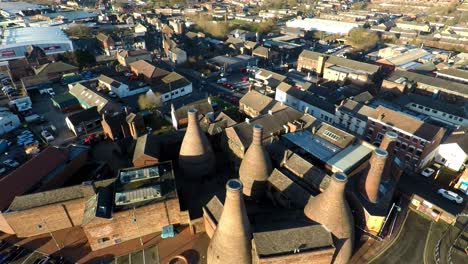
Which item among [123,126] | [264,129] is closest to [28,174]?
[123,126]

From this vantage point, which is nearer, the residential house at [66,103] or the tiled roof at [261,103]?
the tiled roof at [261,103]

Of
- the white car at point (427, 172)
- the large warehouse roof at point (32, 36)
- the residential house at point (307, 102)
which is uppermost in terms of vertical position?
the large warehouse roof at point (32, 36)

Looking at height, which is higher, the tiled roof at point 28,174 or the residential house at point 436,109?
the tiled roof at point 28,174

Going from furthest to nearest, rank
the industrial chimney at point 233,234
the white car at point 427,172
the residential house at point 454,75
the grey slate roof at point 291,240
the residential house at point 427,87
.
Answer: the residential house at point 454,75
the residential house at point 427,87
the white car at point 427,172
the grey slate roof at point 291,240
the industrial chimney at point 233,234

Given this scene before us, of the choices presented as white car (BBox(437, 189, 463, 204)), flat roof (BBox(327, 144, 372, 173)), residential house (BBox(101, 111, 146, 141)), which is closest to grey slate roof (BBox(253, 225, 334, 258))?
flat roof (BBox(327, 144, 372, 173))

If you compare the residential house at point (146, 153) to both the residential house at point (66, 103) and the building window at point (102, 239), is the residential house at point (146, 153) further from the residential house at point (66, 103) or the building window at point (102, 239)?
the residential house at point (66, 103)

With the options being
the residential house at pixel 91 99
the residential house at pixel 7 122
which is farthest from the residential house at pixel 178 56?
the residential house at pixel 7 122

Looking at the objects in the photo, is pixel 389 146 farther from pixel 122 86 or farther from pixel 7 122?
pixel 7 122

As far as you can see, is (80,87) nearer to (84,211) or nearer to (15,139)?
(15,139)
